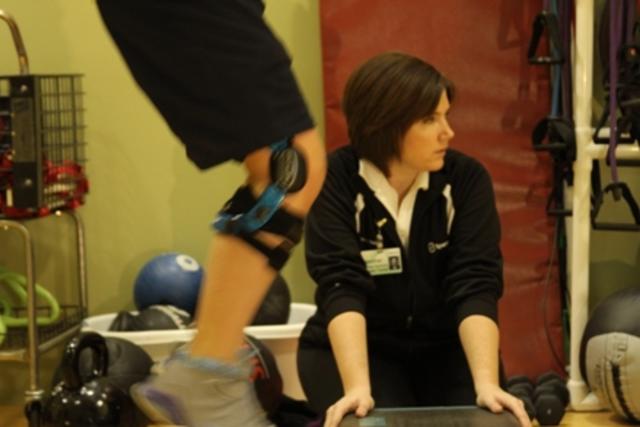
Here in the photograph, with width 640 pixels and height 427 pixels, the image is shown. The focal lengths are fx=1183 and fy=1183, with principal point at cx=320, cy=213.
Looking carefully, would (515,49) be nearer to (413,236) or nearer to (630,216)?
(630,216)

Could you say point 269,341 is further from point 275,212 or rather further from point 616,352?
point 275,212

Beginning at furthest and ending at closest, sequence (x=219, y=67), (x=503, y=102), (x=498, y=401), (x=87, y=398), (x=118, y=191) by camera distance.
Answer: (x=118, y=191) < (x=503, y=102) < (x=87, y=398) < (x=498, y=401) < (x=219, y=67)

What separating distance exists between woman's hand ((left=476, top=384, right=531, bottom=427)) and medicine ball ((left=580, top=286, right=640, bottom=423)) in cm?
96

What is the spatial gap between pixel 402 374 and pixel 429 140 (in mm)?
558

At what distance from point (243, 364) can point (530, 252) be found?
2.38m

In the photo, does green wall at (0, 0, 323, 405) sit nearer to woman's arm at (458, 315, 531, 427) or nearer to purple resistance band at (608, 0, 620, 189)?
purple resistance band at (608, 0, 620, 189)

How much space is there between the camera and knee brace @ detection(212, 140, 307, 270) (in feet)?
5.28

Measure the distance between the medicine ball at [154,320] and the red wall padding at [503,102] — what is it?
0.83 m

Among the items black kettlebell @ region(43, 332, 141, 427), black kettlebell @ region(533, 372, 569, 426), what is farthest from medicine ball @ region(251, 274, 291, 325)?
black kettlebell @ region(533, 372, 569, 426)

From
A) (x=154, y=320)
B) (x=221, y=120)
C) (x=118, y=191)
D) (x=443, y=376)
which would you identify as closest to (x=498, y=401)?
(x=443, y=376)

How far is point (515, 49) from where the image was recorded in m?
3.89

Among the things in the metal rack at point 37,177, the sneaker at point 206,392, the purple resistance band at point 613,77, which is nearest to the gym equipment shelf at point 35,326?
the metal rack at point 37,177

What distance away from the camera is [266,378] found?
3.42m

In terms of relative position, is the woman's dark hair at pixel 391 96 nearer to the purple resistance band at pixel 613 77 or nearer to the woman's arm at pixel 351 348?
the woman's arm at pixel 351 348
